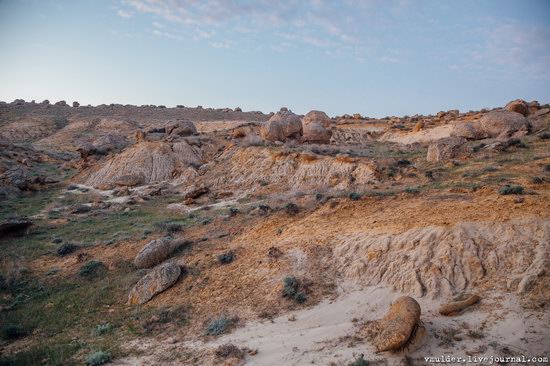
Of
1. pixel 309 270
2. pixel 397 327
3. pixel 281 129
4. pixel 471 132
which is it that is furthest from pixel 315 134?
pixel 397 327

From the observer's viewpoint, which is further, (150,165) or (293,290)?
(150,165)

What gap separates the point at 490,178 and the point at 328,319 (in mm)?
9661

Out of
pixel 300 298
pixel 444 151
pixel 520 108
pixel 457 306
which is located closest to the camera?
pixel 457 306

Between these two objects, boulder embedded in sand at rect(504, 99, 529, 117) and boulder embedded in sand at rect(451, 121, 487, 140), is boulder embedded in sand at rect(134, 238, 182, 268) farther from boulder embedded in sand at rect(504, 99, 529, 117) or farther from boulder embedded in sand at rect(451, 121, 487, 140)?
boulder embedded in sand at rect(504, 99, 529, 117)

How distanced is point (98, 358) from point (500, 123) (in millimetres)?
28513

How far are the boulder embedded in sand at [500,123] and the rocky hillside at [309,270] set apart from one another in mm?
5779

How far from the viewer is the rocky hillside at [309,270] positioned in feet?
24.2

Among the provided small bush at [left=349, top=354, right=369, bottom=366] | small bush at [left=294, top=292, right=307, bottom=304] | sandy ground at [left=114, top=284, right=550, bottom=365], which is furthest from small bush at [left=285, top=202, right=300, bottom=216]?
small bush at [left=349, top=354, right=369, bottom=366]

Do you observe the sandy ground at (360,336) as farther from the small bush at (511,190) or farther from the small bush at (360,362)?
the small bush at (511,190)

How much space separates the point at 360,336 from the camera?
739 centimetres

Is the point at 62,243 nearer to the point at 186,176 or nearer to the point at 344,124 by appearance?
the point at 186,176

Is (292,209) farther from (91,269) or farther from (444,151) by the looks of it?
(444,151)

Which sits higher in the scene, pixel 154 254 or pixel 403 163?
pixel 403 163

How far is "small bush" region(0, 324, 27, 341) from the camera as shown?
372 inches
